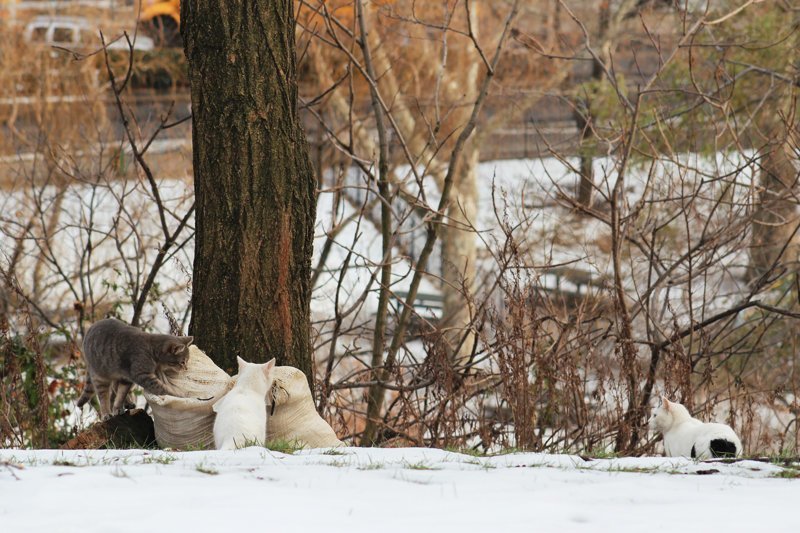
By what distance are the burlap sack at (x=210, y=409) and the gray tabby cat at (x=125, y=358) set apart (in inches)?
3.6

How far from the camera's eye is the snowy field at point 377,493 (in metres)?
3.90

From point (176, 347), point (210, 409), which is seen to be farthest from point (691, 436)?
point (176, 347)

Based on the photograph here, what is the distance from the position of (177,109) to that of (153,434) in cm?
1878

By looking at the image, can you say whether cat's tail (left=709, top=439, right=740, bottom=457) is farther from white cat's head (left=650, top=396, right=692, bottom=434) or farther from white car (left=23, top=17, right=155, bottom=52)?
white car (left=23, top=17, right=155, bottom=52)

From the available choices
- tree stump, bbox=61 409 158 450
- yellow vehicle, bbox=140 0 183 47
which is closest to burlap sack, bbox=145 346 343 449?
tree stump, bbox=61 409 158 450

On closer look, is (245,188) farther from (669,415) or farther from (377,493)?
(669,415)

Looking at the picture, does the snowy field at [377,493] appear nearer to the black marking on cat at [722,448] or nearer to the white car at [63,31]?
the black marking on cat at [722,448]

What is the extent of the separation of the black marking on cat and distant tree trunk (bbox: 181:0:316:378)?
109 inches

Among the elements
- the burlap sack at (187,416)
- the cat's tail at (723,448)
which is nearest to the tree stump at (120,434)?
the burlap sack at (187,416)

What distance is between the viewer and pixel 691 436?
6.39 metres

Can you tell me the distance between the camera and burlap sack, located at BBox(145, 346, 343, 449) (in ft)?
19.3

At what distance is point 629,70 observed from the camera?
30062mm

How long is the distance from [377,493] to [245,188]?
2.86 meters

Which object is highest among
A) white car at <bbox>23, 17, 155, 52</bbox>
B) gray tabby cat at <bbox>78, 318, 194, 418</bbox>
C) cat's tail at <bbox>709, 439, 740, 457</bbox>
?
white car at <bbox>23, 17, 155, 52</bbox>
